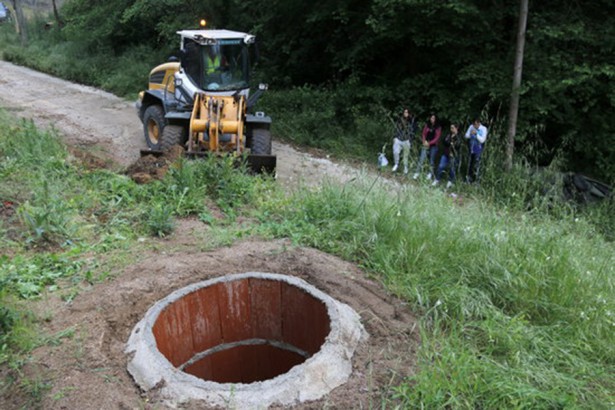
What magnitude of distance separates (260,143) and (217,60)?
Result: 176cm

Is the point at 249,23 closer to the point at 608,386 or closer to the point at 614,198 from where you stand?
the point at 614,198

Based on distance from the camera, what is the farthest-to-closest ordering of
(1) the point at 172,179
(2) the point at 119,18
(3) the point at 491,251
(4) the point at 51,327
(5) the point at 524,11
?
(2) the point at 119,18
(5) the point at 524,11
(1) the point at 172,179
(3) the point at 491,251
(4) the point at 51,327

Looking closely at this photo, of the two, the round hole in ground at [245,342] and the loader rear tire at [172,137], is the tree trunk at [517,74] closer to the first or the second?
the loader rear tire at [172,137]

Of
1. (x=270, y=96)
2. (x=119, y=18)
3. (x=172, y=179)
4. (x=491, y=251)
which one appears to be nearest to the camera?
(x=491, y=251)

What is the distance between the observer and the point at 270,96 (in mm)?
14867

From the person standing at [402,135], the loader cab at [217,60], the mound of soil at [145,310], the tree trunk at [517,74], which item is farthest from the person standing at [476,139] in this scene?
the mound of soil at [145,310]

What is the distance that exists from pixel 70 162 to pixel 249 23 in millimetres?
10210

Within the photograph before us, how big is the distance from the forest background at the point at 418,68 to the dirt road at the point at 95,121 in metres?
1.07

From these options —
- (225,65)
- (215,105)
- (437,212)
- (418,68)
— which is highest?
(225,65)

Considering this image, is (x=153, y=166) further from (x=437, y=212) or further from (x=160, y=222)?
(x=437, y=212)

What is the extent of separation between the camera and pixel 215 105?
27.4 ft

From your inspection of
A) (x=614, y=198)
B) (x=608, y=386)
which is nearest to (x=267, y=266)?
(x=608, y=386)

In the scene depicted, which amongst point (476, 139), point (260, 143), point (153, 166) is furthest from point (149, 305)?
point (476, 139)

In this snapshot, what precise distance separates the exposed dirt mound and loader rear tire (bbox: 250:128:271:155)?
4.03 feet
